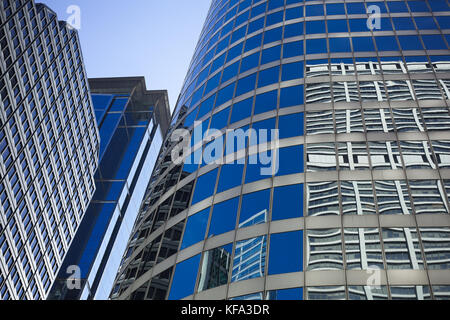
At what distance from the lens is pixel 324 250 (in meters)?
23.8

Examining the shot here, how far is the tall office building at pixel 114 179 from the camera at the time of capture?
110 metres

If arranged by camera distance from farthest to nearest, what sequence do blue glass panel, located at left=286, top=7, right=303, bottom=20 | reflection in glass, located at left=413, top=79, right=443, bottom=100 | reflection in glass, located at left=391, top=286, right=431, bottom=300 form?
blue glass panel, located at left=286, top=7, right=303, bottom=20 → reflection in glass, located at left=413, top=79, right=443, bottom=100 → reflection in glass, located at left=391, top=286, right=431, bottom=300

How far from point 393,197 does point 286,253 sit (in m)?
6.51

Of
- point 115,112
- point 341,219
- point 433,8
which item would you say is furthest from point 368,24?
point 115,112

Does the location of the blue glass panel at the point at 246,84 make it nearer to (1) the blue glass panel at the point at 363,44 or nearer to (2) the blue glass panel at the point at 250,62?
(2) the blue glass panel at the point at 250,62

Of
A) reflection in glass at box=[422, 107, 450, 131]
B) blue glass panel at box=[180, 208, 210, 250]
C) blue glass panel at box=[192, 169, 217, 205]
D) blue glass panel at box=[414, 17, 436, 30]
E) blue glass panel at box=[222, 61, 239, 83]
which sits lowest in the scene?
blue glass panel at box=[180, 208, 210, 250]

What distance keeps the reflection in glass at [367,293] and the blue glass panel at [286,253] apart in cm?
262

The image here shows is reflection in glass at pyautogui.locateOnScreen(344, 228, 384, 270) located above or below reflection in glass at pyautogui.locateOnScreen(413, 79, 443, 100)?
below

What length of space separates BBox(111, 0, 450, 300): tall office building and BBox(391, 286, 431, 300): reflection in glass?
55 mm

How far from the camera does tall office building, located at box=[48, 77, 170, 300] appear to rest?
109938 millimetres

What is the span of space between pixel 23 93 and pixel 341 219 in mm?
69799

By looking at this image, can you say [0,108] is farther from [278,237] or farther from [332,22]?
[278,237]

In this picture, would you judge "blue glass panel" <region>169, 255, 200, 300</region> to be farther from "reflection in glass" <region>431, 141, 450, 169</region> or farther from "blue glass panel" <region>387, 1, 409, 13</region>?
"blue glass panel" <region>387, 1, 409, 13</region>

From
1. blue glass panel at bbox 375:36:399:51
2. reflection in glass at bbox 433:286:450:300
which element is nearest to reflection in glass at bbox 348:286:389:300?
reflection in glass at bbox 433:286:450:300
